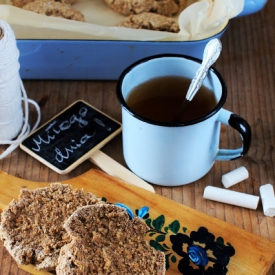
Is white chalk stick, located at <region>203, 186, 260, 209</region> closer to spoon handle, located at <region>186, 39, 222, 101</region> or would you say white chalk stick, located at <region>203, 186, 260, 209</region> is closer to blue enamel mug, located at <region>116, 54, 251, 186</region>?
blue enamel mug, located at <region>116, 54, 251, 186</region>

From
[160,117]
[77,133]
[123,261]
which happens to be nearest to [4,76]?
[77,133]

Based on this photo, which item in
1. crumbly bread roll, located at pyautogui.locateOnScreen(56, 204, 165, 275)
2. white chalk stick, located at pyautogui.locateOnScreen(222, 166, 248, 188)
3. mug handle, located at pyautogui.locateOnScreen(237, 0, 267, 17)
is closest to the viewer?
crumbly bread roll, located at pyautogui.locateOnScreen(56, 204, 165, 275)

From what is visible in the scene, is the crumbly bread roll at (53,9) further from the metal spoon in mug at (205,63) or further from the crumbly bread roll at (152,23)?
the metal spoon in mug at (205,63)

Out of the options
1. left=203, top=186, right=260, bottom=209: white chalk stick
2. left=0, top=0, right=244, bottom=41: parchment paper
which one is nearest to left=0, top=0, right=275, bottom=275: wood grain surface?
left=203, top=186, right=260, bottom=209: white chalk stick

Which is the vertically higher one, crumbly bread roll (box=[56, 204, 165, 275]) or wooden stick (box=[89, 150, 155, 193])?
crumbly bread roll (box=[56, 204, 165, 275])

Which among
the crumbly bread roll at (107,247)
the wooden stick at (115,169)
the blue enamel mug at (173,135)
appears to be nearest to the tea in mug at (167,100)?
the blue enamel mug at (173,135)
